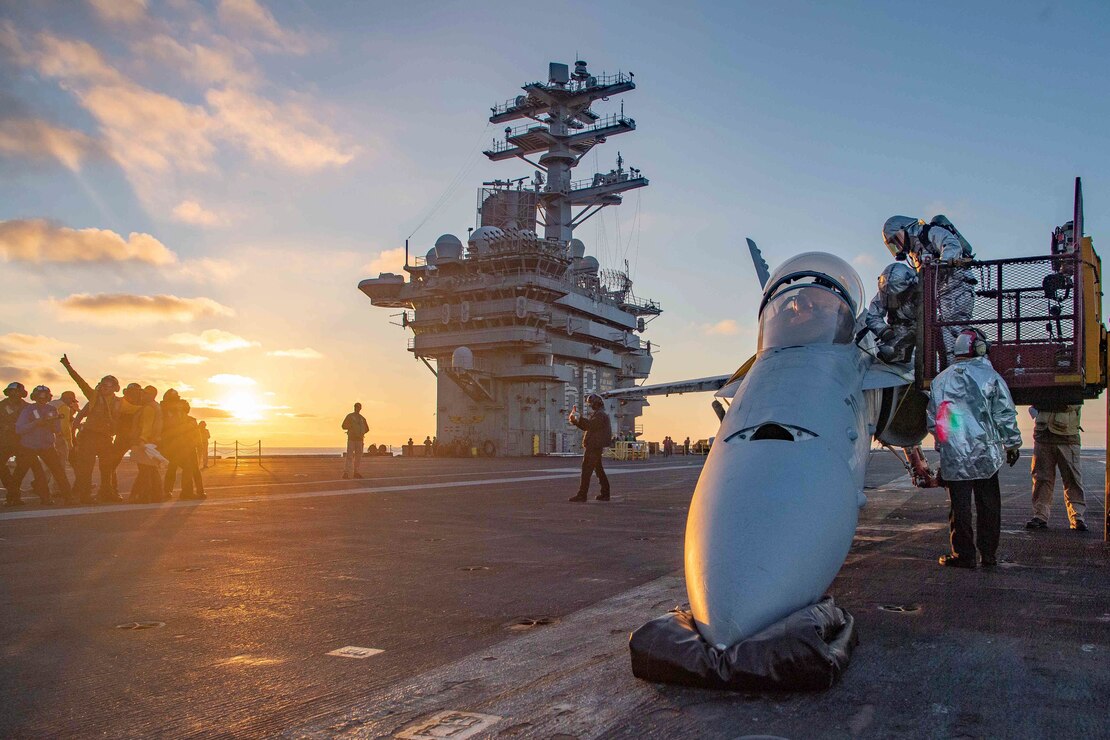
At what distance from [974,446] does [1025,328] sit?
2200 millimetres

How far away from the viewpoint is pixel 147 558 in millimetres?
7676

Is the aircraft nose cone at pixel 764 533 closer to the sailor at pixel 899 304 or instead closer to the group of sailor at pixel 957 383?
the group of sailor at pixel 957 383

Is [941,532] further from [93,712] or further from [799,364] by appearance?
[93,712]

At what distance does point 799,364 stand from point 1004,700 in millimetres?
3068

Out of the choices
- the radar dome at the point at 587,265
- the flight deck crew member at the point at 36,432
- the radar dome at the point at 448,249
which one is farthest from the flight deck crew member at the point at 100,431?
the radar dome at the point at 587,265

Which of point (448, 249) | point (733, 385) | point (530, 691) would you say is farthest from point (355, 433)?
point (448, 249)

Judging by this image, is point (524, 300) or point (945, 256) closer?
point (945, 256)

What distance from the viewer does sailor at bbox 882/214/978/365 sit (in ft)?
27.6

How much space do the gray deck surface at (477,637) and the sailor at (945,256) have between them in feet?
8.63

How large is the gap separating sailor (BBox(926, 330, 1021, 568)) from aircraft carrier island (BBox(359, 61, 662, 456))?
42807 mm

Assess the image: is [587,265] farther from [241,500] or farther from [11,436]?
[11,436]

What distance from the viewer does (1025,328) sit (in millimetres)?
8312

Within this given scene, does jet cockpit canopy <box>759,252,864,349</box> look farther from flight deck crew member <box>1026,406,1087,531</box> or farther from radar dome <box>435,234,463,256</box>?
radar dome <box>435,234,463,256</box>

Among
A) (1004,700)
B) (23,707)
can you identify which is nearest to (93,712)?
(23,707)
